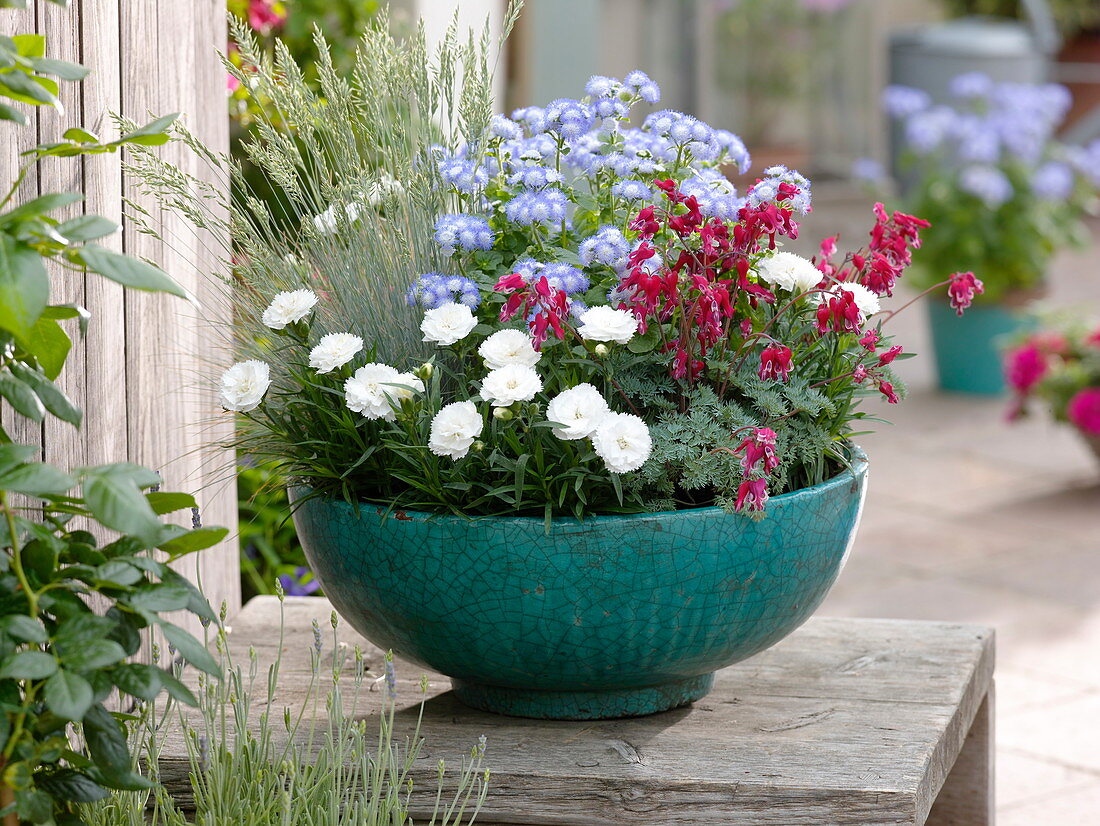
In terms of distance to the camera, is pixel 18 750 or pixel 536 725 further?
pixel 536 725

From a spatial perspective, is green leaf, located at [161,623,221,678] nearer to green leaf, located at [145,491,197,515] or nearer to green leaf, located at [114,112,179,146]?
green leaf, located at [145,491,197,515]

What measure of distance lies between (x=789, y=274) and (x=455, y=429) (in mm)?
396

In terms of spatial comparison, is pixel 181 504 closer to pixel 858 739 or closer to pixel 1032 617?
pixel 858 739

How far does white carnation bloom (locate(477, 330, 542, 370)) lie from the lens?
131 cm

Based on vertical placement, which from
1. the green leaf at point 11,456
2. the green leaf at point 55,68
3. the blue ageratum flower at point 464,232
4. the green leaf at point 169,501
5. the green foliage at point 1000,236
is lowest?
the green leaf at point 169,501

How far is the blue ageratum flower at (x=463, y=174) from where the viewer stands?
1.43 m

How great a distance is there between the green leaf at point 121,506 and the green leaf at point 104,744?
0.21m

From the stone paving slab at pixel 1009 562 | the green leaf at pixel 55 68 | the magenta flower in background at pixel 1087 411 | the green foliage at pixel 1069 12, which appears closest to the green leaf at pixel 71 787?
the green leaf at pixel 55 68

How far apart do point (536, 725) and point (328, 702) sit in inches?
10.3

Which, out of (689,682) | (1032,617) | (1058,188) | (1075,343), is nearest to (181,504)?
(689,682)

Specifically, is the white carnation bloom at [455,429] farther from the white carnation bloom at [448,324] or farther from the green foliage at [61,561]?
the green foliage at [61,561]

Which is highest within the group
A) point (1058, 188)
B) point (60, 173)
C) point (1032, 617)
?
point (1058, 188)

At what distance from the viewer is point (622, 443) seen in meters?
1.26

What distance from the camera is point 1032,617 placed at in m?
3.30
